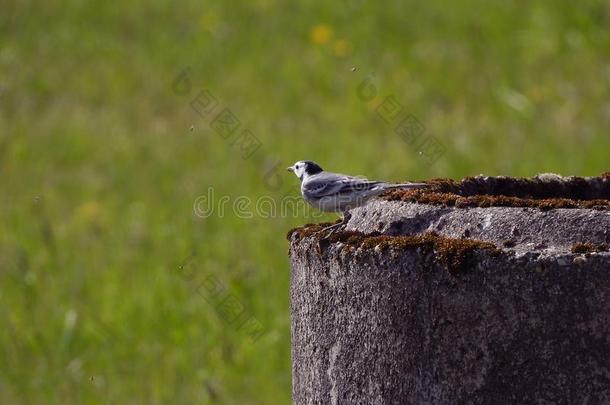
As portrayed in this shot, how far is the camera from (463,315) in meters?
3.86

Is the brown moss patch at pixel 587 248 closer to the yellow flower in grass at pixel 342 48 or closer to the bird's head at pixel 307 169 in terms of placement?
the bird's head at pixel 307 169

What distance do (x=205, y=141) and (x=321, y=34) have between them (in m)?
4.25

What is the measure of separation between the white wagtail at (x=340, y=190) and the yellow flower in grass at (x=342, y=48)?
12435 mm

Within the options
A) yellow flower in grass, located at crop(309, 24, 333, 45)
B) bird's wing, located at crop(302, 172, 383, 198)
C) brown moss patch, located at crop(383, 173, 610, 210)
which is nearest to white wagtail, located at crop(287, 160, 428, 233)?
bird's wing, located at crop(302, 172, 383, 198)

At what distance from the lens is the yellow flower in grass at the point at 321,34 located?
19.2 metres

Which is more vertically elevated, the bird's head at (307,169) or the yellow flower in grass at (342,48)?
the yellow flower in grass at (342,48)
